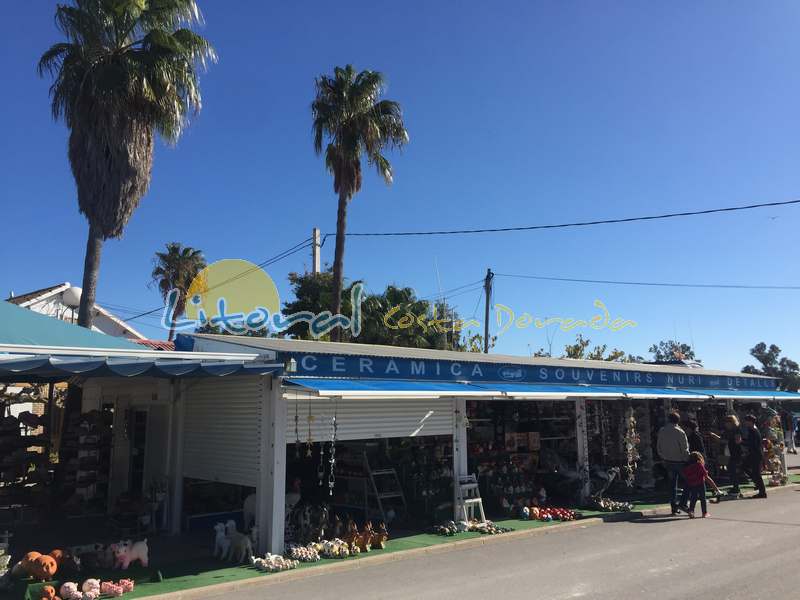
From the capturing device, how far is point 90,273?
14.4 m

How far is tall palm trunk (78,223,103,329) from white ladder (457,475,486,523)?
9.61 metres

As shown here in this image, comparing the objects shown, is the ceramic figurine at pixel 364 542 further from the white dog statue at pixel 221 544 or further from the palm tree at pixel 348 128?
the palm tree at pixel 348 128

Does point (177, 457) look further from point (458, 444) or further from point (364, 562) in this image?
point (458, 444)

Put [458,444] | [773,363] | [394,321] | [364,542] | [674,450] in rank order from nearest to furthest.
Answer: [364,542], [458,444], [674,450], [394,321], [773,363]

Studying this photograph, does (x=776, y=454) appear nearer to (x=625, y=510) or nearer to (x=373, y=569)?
(x=625, y=510)

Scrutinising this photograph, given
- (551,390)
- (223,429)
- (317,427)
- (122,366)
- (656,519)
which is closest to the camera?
(122,366)

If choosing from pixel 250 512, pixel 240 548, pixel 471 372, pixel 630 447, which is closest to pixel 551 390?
pixel 471 372

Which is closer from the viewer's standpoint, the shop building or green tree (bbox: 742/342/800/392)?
the shop building

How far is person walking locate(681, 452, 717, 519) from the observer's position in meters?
11.2

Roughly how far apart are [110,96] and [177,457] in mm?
8691

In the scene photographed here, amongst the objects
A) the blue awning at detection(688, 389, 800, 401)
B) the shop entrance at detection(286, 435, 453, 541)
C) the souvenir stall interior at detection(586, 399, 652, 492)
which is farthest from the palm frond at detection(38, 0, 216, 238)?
the blue awning at detection(688, 389, 800, 401)

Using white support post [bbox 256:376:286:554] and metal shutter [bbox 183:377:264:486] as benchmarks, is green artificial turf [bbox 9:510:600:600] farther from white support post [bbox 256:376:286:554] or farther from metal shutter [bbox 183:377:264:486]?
metal shutter [bbox 183:377:264:486]

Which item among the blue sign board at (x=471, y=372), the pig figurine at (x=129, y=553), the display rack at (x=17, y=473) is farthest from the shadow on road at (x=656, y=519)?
the display rack at (x=17, y=473)

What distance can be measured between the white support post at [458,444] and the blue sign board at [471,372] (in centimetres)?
54
